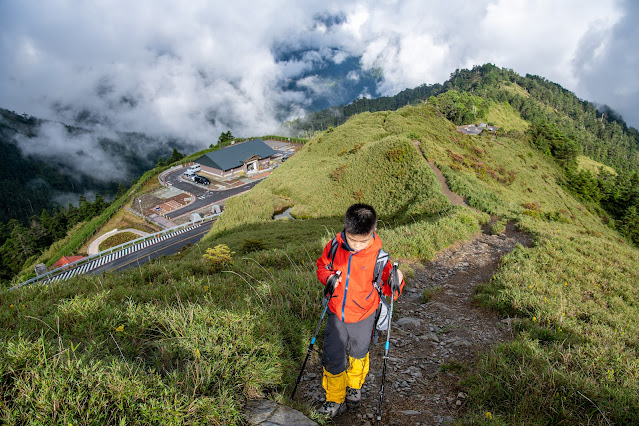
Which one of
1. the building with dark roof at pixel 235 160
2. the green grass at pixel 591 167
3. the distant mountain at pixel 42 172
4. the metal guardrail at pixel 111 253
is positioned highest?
the distant mountain at pixel 42 172

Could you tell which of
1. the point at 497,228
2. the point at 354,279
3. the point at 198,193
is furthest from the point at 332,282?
the point at 198,193

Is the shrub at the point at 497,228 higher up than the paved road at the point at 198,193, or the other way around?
the paved road at the point at 198,193

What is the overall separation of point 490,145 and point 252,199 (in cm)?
3638

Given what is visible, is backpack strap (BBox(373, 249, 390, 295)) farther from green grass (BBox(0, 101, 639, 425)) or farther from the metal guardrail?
the metal guardrail

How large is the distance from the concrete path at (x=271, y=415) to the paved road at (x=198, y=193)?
45.9 m

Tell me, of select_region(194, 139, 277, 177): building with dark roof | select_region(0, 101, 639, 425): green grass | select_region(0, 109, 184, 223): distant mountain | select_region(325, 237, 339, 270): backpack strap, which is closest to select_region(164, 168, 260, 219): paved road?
select_region(194, 139, 277, 177): building with dark roof

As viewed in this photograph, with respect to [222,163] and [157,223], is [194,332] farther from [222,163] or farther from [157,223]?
[222,163]

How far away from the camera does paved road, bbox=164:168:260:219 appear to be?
46688 millimetres

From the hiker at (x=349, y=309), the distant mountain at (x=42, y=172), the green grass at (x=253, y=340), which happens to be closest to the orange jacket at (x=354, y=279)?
the hiker at (x=349, y=309)

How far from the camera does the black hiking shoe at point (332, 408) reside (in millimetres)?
3588

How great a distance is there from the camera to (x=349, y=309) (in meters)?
3.61

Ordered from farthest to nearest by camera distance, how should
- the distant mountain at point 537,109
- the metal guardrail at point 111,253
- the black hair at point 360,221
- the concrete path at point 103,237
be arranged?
the distant mountain at point 537,109, the concrete path at point 103,237, the metal guardrail at point 111,253, the black hair at point 360,221

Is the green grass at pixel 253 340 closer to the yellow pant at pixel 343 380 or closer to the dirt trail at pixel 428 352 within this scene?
the dirt trail at pixel 428 352

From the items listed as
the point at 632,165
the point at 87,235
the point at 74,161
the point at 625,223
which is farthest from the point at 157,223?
the point at 74,161
